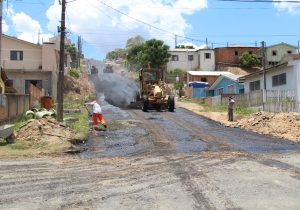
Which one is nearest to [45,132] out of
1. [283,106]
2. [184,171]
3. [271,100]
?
[184,171]

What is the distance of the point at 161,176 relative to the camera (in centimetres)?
1218

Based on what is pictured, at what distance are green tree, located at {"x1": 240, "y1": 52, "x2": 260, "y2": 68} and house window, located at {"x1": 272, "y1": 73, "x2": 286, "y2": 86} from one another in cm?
3569

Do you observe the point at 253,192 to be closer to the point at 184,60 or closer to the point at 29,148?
the point at 29,148

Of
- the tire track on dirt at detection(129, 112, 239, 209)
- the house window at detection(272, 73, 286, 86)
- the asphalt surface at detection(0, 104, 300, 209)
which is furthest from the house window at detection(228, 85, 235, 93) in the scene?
→ the asphalt surface at detection(0, 104, 300, 209)

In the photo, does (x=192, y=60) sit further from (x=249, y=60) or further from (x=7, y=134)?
(x=7, y=134)

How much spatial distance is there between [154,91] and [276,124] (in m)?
12.0

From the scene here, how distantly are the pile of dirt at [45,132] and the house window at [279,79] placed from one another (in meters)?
21.6

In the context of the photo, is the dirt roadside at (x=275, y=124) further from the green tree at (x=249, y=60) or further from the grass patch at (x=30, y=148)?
the green tree at (x=249, y=60)

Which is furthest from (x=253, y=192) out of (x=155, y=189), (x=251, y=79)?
(x=251, y=79)

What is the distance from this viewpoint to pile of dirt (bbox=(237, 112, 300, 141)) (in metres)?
24.9

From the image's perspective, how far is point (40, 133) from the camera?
20.2 meters

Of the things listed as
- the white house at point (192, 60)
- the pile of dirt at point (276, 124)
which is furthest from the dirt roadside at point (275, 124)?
the white house at point (192, 60)

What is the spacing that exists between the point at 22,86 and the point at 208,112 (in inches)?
976

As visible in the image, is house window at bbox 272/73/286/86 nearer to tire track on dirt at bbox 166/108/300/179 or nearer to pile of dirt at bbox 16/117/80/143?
tire track on dirt at bbox 166/108/300/179
